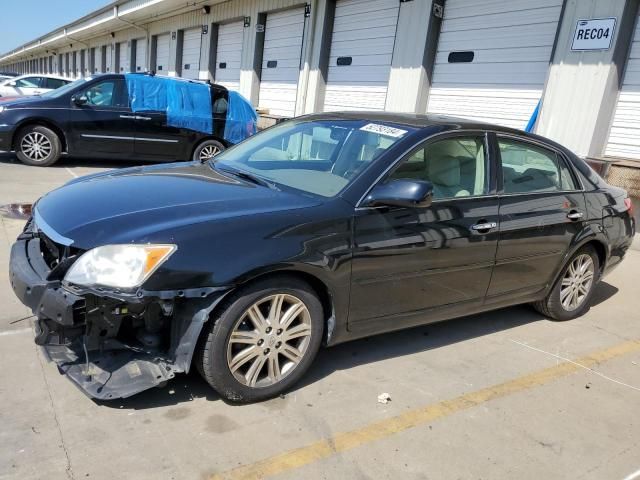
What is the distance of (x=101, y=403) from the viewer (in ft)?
9.12

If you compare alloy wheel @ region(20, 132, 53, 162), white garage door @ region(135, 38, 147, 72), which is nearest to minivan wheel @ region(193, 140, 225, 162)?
alloy wheel @ region(20, 132, 53, 162)

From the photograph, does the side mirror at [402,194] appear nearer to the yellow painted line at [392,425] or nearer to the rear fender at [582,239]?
the yellow painted line at [392,425]

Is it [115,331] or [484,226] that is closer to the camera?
[115,331]

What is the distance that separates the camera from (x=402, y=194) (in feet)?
10.0

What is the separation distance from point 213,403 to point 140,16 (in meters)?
23.1

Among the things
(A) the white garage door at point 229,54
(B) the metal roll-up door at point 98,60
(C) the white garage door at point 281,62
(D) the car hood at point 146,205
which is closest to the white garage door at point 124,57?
(B) the metal roll-up door at point 98,60

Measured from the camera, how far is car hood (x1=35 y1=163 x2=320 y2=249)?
2.65 meters

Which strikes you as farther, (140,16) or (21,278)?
(140,16)

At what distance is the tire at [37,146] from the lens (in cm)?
915

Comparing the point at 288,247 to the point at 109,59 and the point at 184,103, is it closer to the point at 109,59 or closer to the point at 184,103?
the point at 184,103

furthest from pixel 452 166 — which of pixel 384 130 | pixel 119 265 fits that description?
pixel 119 265

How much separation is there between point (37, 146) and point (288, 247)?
808 cm

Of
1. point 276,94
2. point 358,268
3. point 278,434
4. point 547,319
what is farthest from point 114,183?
point 276,94

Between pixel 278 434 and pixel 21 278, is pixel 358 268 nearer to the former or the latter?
pixel 278 434
